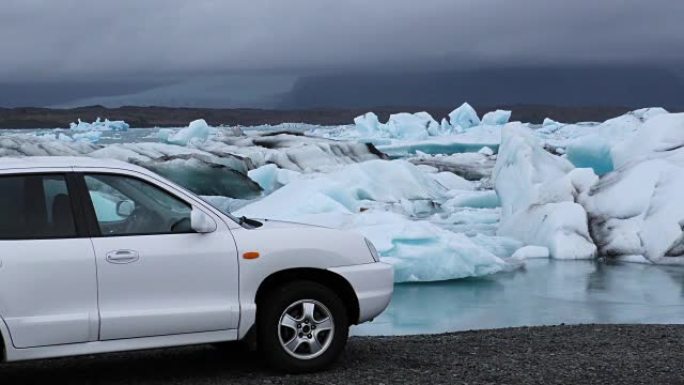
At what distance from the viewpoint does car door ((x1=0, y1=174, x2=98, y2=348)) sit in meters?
5.75

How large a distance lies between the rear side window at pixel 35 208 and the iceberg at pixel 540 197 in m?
16.1

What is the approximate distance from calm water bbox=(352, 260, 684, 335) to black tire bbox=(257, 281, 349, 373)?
17.2ft

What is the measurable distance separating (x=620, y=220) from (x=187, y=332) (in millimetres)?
16982

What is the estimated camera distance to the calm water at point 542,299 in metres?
13.2

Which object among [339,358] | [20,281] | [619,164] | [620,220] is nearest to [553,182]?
[620,220]

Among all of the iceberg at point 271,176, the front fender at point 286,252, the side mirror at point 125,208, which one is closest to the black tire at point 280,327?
→ the front fender at point 286,252

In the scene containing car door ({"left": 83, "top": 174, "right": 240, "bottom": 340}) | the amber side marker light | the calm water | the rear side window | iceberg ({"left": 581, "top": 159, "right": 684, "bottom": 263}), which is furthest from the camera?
iceberg ({"left": 581, "top": 159, "right": 684, "bottom": 263})

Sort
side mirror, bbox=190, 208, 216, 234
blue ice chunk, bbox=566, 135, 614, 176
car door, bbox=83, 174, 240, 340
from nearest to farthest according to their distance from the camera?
car door, bbox=83, 174, 240, 340 → side mirror, bbox=190, 208, 216, 234 → blue ice chunk, bbox=566, 135, 614, 176

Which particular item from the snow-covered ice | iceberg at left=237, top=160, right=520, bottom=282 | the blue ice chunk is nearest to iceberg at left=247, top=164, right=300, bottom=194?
the snow-covered ice

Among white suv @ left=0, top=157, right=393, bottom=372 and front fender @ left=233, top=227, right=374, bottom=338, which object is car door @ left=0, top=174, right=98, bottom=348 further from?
front fender @ left=233, top=227, right=374, bottom=338

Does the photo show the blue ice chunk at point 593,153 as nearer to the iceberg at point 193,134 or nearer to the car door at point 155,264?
the iceberg at point 193,134

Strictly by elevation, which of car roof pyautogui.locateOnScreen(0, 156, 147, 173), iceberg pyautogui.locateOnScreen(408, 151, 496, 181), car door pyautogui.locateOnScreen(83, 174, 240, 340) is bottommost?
iceberg pyautogui.locateOnScreen(408, 151, 496, 181)

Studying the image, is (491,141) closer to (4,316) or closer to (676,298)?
(676,298)

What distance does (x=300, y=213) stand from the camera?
2173cm
